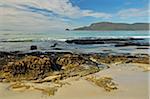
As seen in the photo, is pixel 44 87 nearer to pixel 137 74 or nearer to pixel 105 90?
pixel 105 90

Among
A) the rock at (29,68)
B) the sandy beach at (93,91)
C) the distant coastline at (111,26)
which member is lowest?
the sandy beach at (93,91)

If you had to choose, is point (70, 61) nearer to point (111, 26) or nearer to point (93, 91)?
point (93, 91)

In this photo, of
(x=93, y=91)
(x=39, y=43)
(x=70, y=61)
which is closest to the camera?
(x=93, y=91)

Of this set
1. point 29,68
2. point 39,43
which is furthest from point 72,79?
point 39,43

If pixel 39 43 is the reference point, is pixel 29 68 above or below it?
below

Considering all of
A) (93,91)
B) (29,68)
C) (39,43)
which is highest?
(39,43)

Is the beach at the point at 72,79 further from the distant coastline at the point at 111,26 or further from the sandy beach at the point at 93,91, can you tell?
the distant coastline at the point at 111,26

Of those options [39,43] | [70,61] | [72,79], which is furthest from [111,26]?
[72,79]

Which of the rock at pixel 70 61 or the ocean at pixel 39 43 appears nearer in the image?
the rock at pixel 70 61

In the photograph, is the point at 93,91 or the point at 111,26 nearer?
the point at 93,91

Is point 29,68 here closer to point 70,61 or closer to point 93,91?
point 70,61

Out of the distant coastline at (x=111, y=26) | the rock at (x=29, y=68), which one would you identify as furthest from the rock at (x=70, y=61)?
the distant coastline at (x=111, y=26)

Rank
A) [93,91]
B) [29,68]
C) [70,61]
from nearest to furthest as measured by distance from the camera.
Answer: [93,91] → [29,68] → [70,61]

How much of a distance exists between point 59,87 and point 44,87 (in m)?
0.25
